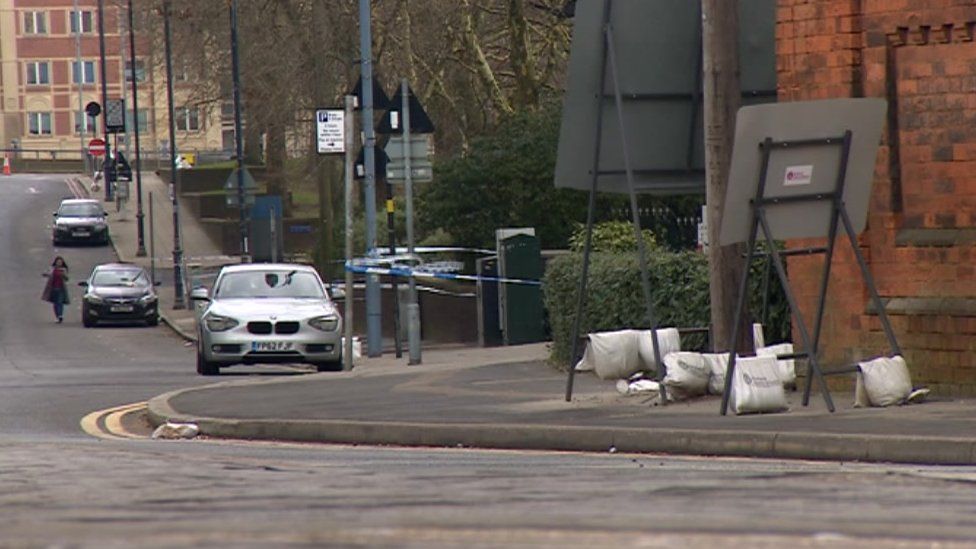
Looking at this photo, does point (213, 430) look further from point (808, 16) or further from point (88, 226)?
point (88, 226)

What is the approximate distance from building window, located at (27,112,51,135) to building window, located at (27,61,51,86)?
219cm

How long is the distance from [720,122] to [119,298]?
35.7 metres

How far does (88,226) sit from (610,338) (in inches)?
2396

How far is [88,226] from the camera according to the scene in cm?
7656

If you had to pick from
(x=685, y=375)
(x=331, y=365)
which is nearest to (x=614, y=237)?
(x=331, y=365)

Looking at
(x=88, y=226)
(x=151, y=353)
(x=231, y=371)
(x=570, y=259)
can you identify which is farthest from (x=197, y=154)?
(x=570, y=259)

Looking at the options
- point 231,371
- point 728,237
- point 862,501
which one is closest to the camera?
point 862,501

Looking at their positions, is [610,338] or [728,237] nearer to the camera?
[728,237]

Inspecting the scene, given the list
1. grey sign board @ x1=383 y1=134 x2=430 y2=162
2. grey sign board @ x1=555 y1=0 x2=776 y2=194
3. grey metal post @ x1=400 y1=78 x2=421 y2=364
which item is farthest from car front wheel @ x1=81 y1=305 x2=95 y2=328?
grey sign board @ x1=555 y1=0 x2=776 y2=194

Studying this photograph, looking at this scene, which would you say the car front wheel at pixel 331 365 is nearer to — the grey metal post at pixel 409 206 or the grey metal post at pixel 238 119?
the grey metal post at pixel 409 206

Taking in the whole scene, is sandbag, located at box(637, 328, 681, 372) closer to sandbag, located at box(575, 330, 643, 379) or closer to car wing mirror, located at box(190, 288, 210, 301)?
sandbag, located at box(575, 330, 643, 379)

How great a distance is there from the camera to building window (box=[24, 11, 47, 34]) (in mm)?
138500

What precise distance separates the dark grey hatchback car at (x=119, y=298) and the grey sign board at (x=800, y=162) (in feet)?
120

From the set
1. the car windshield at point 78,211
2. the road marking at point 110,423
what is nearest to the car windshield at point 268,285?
the road marking at point 110,423
